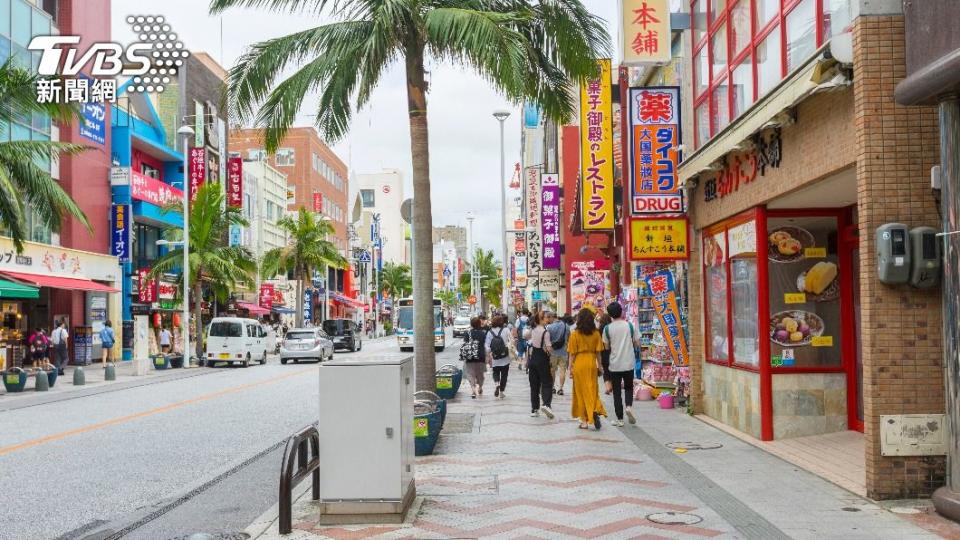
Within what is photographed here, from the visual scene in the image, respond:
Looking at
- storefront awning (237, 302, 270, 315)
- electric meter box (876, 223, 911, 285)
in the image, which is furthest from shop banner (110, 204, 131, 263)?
electric meter box (876, 223, 911, 285)

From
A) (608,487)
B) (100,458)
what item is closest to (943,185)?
(608,487)

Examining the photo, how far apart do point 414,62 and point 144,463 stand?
673cm

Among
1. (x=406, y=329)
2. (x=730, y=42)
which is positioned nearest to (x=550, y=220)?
(x=406, y=329)

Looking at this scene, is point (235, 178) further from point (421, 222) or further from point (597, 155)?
point (421, 222)

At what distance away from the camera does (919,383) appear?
26.3 ft

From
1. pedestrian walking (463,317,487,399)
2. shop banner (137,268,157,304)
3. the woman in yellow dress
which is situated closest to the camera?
the woman in yellow dress

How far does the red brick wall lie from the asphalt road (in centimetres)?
573

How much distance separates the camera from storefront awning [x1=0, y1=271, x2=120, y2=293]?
29172mm

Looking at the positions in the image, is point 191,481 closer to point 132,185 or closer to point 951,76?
point 951,76

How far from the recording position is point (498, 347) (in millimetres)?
19078

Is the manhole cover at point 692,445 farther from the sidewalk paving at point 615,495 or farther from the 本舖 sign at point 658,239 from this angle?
the 本舖 sign at point 658,239

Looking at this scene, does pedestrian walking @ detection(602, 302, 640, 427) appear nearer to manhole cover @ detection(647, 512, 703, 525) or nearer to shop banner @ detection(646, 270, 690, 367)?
shop banner @ detection(646, 270, 690, 367)

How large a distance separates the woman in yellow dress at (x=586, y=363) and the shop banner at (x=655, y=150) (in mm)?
2826

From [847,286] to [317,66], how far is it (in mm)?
8001
